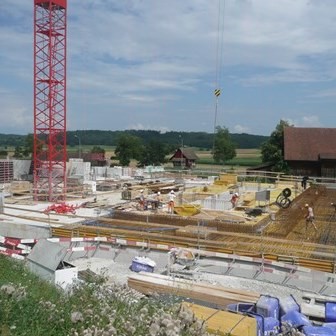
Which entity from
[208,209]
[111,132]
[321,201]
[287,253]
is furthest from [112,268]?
[111,132]

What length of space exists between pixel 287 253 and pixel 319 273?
1783 millimetres

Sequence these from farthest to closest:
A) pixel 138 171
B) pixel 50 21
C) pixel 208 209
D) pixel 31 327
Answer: pixel 138 171 < pixel 50 21 < pixel 208 209 < pixel 31 327

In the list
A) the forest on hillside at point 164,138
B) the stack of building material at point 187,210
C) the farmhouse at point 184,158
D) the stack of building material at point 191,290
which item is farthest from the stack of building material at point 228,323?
the forest on hillside at point 164,138

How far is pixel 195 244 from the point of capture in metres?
14.0

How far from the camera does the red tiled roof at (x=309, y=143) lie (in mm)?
39219

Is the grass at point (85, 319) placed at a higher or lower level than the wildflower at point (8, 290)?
lower

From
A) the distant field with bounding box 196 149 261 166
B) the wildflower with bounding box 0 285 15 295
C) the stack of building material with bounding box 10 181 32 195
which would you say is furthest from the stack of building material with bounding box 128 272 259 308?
the distant field with bounding box 196 149 261 166

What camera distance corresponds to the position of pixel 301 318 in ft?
26.2

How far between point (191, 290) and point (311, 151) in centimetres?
3279

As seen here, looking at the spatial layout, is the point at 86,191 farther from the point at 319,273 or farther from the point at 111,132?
the point at 111,132

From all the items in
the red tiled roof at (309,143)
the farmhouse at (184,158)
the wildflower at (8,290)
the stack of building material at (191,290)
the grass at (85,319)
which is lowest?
the stack of building material at (191,290)

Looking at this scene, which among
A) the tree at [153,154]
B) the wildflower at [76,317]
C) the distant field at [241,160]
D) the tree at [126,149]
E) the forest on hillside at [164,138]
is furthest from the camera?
the forest on hillside at [164,138]

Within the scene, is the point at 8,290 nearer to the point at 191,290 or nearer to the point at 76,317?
the point at 76,317

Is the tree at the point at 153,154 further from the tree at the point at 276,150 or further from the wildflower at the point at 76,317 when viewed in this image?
the wildflower at the point at 76,317
